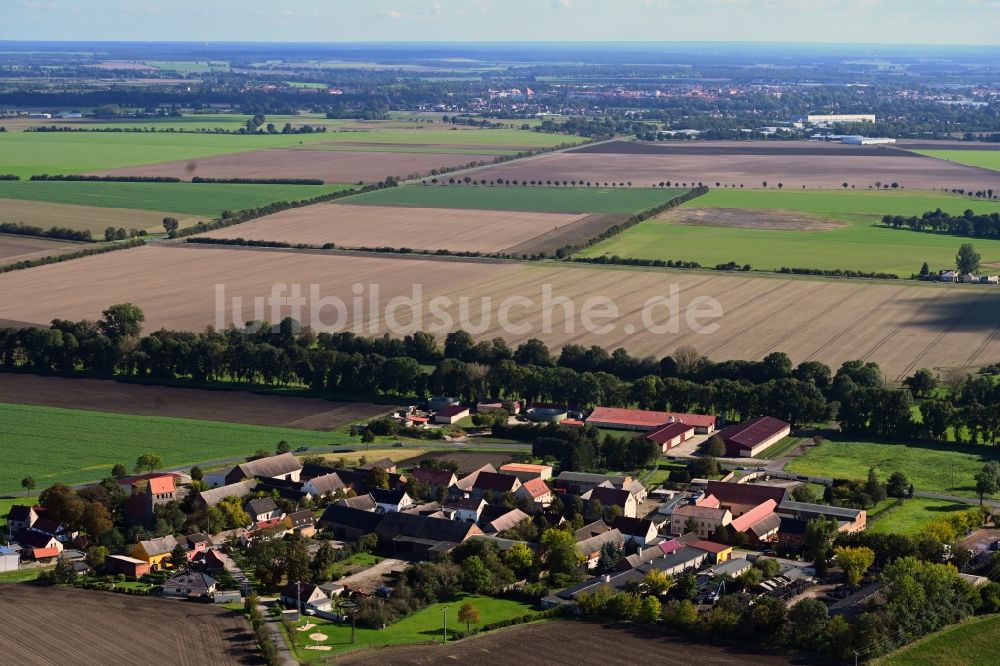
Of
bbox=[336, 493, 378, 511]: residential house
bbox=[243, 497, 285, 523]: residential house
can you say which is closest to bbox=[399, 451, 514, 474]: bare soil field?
bbox=[336, 493, 378, 511]: residential house

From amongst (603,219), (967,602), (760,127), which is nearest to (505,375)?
(967,602)

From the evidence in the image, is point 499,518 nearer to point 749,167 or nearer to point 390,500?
point 390,500

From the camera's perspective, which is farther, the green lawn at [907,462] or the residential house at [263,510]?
the green lawn at [907,462]

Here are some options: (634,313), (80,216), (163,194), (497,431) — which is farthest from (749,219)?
(497,431)

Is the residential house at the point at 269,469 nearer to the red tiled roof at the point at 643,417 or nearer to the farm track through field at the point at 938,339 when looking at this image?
the red tiled roof at the point at 643,417

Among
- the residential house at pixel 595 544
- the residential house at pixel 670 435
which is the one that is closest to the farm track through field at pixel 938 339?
the residential house at pixel 670 435

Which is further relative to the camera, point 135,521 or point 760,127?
point 760,127

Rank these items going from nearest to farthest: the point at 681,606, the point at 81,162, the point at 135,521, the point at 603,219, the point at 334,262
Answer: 1. the point at 681,606
2. the point at 135,521
3. the point at 334,262
4. the point at 603,219
5. the point at 81,162

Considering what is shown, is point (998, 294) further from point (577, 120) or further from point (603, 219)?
point (577, 120)
